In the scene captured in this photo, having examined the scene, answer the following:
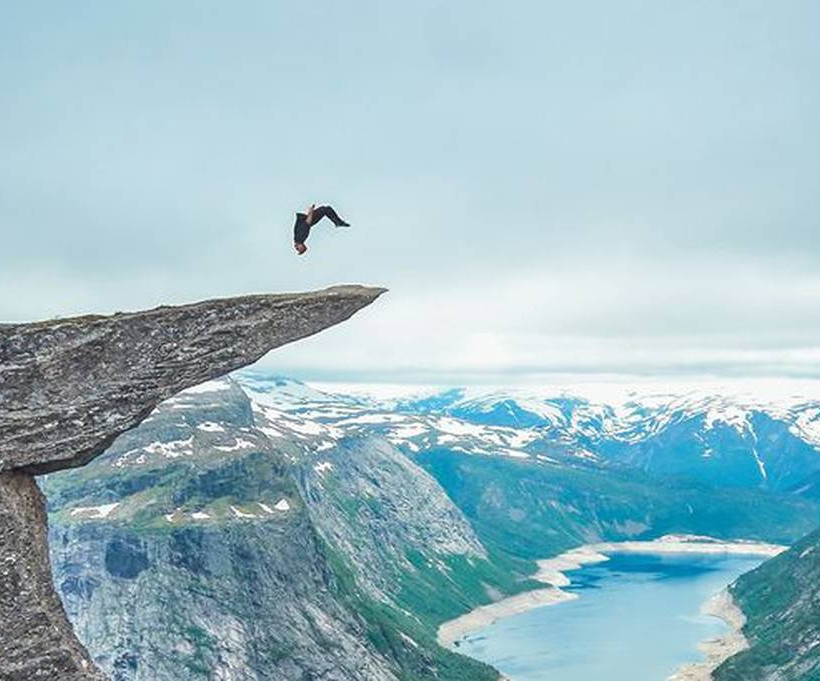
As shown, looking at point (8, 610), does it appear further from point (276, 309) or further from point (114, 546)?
point (114, 546)

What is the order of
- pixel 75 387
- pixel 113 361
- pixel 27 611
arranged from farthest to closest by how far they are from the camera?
pixel 113 361 < pixel 75 387 < pixel 27 611

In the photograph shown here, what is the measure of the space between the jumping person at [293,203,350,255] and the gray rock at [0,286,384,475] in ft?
5.62

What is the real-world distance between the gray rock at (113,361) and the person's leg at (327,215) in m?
2.18

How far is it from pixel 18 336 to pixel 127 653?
168 m

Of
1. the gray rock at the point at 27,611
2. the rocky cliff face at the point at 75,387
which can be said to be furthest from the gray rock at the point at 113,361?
the gray rock at the point at 27,611

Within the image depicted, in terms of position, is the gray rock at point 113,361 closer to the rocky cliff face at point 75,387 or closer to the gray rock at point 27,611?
the rocky cliff face at point 75,387

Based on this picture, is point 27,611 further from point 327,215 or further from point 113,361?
point 327,215

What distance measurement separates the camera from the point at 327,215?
27.0 m

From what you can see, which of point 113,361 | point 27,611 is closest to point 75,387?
point 113,361

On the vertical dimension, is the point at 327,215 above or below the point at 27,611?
above

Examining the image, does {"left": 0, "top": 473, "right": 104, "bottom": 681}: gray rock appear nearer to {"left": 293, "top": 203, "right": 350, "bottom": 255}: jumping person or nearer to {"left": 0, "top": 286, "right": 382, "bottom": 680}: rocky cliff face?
{"left": 0, "top": 286, "right": 382, "bottom": 680}: rocky cliff face

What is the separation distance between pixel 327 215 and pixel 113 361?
7221mm

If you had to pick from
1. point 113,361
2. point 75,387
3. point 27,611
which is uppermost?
point 113,361

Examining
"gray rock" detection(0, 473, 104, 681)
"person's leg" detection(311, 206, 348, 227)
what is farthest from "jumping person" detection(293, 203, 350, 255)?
"gray rock" detection(0, 473, 104, 681)
